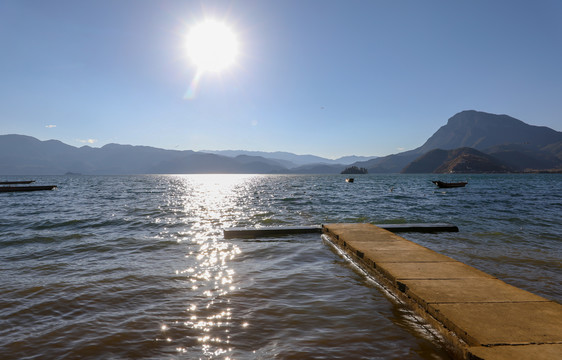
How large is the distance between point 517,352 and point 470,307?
3.83 feet

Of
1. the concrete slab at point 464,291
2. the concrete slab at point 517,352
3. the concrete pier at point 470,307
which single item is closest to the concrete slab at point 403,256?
the concrete pier at point 470,307

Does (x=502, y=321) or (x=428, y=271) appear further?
(x=428, y=271)

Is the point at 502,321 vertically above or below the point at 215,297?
above

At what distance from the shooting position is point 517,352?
2.99m

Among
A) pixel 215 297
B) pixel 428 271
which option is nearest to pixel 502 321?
pixel 428 271

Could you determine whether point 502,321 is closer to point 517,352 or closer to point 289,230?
point 517,352

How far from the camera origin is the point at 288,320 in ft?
15.1

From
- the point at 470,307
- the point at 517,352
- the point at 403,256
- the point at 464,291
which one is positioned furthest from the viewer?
the point at 403,256

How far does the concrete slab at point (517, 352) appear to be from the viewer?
2911 mm

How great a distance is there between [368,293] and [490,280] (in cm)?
220

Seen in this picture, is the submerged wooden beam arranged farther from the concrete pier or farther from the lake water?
the concrete pier

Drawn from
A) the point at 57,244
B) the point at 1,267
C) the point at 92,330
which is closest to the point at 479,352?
the point at 92,330

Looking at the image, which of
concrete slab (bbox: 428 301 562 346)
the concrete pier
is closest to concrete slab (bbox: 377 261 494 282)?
the concrete pier

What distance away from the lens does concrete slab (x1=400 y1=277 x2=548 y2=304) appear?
4426mm
